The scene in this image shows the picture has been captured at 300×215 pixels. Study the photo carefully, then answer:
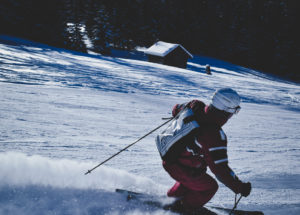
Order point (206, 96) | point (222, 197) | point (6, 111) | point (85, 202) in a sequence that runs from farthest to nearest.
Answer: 1. point (206, 96)
2. point (6, 111)
3. point (222, 197)
4. point (85, 202)

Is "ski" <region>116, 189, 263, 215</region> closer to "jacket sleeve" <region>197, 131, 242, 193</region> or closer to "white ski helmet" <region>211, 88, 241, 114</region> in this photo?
"jacket sleeve" <region>197, 131, 242, 193</region>

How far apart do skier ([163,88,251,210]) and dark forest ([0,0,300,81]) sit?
2951cm

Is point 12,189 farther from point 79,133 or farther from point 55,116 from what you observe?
point 55,116

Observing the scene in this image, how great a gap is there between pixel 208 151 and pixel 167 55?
93.4 ft

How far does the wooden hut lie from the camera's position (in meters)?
29.5

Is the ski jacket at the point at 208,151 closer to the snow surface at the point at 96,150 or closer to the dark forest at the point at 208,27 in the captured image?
the snow surface at the point at 96,150

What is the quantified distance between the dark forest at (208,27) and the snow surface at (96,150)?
954 inches

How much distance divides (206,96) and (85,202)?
9829mm

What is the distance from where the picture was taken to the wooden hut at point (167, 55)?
96.9 ft

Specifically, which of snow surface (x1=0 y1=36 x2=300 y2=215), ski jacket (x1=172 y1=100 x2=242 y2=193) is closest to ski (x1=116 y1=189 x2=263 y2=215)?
snow surface (x1=0 y1=36 x2=300 y2=215)

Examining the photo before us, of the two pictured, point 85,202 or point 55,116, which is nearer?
point 85,202

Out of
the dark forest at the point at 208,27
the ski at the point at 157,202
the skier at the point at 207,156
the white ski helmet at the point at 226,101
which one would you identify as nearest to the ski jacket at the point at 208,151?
the skier at the point at 207,156

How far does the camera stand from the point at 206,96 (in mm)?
11961

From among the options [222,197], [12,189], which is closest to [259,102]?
[222,197]
